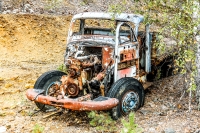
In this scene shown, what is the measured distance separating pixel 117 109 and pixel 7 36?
24.4ft

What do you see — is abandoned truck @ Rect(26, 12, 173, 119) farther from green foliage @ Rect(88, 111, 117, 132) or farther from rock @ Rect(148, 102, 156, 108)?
rock @ Rect(148, 102, 156, 108)

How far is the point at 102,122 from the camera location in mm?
5641

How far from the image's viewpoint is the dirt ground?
231 inches

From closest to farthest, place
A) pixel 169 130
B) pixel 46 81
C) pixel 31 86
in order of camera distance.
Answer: pixel 169 130
pixel 46 81
pixel 31 86

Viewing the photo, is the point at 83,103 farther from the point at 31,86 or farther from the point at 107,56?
the point at 31,86

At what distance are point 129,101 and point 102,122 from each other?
0.88 m

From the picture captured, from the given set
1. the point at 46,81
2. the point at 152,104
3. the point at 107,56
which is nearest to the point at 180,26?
the point at 107,56

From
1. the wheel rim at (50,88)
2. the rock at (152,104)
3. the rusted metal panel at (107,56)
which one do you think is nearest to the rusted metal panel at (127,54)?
the rusted metal panel at (107,56)

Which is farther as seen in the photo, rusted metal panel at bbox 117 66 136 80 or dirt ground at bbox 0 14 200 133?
rusted metal panel at bbox 117 66 136 80

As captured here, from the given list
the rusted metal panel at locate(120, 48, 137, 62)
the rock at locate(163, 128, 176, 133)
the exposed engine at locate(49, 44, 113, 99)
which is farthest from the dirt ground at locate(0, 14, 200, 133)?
the rusted metal panel at locate(120, 48, 137, 62)

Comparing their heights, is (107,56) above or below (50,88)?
above

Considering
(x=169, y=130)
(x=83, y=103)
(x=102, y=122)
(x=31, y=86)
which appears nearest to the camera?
(x=169, y=130)

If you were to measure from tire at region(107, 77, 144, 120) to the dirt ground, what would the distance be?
0.78 ft

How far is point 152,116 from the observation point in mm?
6301
